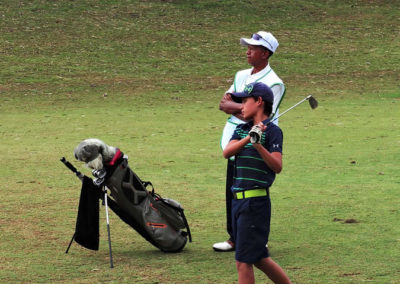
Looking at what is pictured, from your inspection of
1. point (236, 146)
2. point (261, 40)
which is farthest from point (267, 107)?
point (261, 40)

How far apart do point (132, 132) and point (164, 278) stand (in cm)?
943

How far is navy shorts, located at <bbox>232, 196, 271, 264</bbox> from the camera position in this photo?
5258 mm

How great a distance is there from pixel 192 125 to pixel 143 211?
31.3ft

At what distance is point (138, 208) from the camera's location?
7.14 metres

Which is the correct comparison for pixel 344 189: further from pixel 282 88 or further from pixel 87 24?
pixel 87 24

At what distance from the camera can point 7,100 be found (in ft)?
67.5

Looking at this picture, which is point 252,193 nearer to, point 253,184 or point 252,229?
point 253,184

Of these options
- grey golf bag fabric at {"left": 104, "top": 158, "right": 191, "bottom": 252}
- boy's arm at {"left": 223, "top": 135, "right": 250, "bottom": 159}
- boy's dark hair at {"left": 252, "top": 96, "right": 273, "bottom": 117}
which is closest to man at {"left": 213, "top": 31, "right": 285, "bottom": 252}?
grey golf bag fabric at {"left": 104, "top": 158, "right": 191, "bottom": 252}

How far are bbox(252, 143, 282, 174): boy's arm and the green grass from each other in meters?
1.53

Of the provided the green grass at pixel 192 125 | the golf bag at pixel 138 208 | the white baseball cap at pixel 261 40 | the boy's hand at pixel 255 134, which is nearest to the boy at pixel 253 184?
the boy's hand at pixel 255 134

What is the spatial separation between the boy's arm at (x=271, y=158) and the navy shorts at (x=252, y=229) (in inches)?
10.5

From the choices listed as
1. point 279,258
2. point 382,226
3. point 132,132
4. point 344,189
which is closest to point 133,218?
point 279,258

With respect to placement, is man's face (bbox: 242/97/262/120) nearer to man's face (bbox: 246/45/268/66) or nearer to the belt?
the belt

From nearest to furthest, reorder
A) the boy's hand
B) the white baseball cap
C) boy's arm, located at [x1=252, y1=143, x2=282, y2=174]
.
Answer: the boy's hand < boy's arm, located at [x1=252, y1=143, x2=282, y2=174] < the white baseball cap
